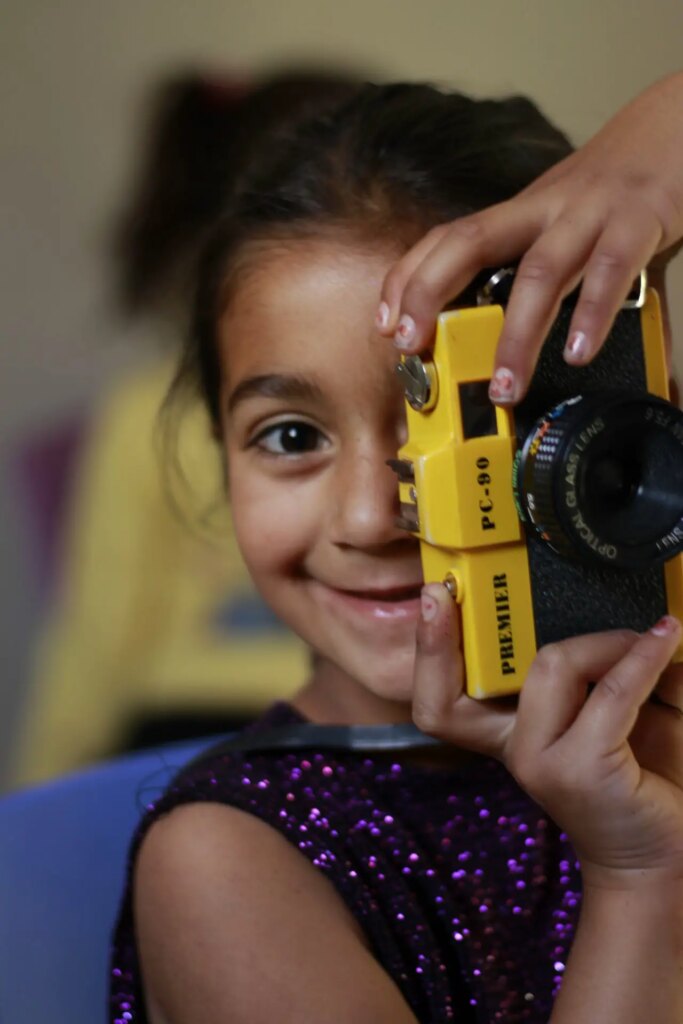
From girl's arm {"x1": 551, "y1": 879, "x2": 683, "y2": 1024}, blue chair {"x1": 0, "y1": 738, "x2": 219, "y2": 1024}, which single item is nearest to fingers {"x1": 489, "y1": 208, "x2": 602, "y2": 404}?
girl's arm {"x1": 551, "y1": 879, "x2": 683, "y2": 1024}

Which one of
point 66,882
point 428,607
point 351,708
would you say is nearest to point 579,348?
point 428,607

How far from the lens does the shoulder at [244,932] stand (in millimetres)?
675

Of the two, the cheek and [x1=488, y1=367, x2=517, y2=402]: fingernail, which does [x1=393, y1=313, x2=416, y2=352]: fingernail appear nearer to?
[x1=488, y1=367, x2=517, y2=402]: fingernail

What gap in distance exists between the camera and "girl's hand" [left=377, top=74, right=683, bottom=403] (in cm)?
57

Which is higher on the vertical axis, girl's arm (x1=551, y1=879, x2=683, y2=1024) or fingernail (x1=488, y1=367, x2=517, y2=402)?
fingernail (x1=488, y1=367, x2=517, y2=402)

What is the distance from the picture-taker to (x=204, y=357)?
34.9 inches

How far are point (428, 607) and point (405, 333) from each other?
12 cm

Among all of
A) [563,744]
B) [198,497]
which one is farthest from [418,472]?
[198,497]

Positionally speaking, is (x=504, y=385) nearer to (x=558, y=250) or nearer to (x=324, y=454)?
(x=558, y=250)


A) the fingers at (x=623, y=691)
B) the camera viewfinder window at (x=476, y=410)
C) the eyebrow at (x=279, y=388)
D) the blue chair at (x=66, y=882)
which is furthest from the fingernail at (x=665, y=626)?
the blue chair at (x=66, y=882)

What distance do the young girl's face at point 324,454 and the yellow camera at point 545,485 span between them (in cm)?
8

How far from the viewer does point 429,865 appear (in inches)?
30.5

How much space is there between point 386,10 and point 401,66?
0.07 metres

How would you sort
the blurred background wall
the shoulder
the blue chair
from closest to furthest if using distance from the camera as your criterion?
the shoulder → the blue chair → the blurred background wall
